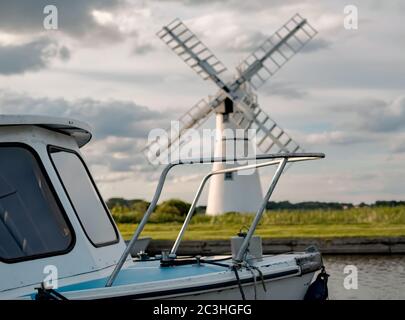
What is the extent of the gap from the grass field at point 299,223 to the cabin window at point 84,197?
73.0ft

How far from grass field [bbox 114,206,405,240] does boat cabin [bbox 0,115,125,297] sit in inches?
900

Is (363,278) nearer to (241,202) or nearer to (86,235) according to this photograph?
(86,235)

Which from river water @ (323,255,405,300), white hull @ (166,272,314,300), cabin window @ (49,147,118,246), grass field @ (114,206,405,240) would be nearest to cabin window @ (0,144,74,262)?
cabin window @ (49,147,118,246)

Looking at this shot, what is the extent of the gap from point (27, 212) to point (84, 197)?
1102mm

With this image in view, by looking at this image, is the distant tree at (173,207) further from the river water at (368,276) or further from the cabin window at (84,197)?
the cabin window at (84,197)

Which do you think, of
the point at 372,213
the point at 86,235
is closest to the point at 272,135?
the point at 372,213

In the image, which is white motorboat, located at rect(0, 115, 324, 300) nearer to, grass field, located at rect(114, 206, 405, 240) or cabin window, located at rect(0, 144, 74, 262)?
cabin window, located at rect(0, 144, 74, 262)

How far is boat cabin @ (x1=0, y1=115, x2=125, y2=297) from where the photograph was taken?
7527 millimetres

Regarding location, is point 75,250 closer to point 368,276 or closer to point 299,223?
point 368,276

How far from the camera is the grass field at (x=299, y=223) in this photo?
32.5 metres

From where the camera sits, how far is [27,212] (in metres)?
7.81

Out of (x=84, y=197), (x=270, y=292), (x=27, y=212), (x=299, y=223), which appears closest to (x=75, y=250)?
(x=27, y=212)

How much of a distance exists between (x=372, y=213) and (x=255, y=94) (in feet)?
32.1
